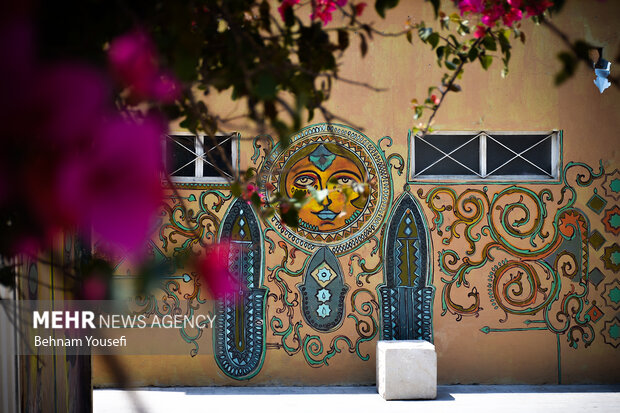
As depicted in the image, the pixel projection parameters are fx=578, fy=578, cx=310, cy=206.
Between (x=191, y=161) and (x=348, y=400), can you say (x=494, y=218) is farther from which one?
(x=191, y=161)

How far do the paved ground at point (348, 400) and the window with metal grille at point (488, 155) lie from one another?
1804 mm

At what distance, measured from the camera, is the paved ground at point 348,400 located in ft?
14.2

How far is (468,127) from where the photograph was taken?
16.5 ft

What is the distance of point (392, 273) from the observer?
496 cm

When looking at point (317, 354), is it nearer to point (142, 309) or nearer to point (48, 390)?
point (142, 309)

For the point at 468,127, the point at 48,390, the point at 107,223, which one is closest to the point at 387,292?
A: the point at 468,127

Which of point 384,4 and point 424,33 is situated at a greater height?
point 424,33

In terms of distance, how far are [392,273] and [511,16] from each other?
3488 mm

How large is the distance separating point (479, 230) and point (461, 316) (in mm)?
754

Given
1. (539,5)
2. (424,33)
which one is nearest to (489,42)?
(424,33)

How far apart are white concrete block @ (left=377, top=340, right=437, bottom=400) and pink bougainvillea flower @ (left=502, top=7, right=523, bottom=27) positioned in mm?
3319

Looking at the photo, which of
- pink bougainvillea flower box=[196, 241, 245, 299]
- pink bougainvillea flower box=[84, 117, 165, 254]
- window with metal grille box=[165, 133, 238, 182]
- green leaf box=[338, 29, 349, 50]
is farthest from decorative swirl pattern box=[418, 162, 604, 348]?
pink bougainvillea flower box=[84, 117, 165, 254]

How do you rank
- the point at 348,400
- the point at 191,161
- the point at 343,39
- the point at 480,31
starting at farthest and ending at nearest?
the point at 191,161
the point at 348,400
the point at 480,31
the point at 343,39

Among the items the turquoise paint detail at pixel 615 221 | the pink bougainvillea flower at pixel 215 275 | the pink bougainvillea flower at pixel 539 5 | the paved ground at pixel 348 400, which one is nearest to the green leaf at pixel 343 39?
the pink bougainvillea flower at pixel 539 5
